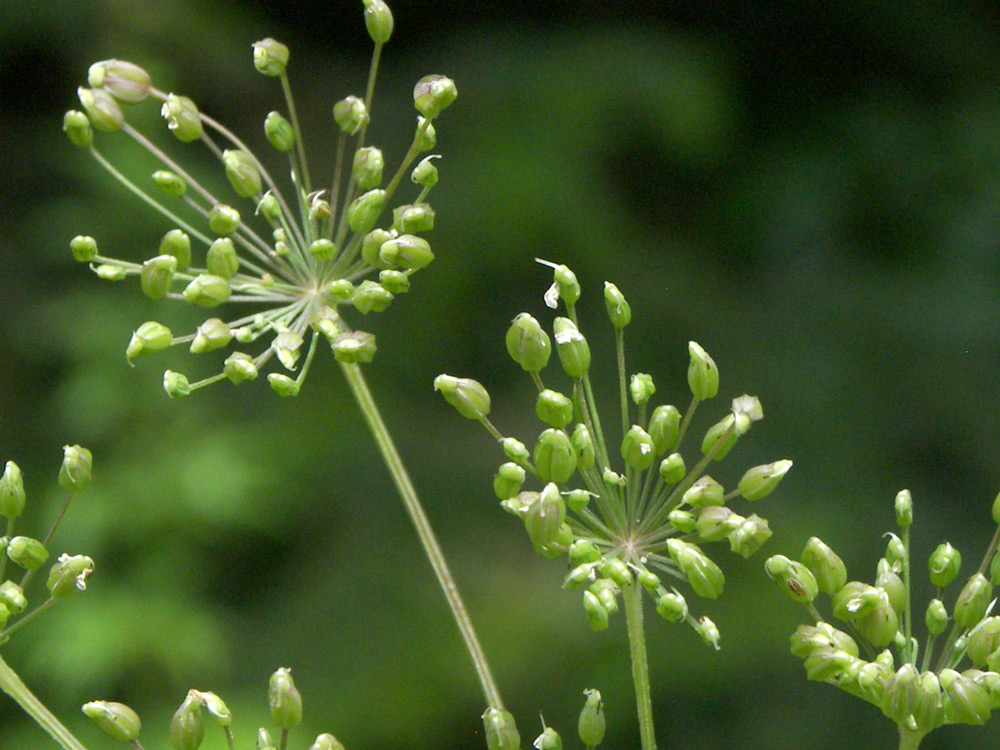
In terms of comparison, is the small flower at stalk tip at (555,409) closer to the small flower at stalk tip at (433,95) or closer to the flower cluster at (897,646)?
the flower cluster at (897,646)

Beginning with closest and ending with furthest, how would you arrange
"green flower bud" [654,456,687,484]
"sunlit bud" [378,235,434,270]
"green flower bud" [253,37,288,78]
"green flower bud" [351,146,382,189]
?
"green flower bud" [654,456,687,484] < "sunlit bud" [378,235,434,270] < "green flower bud" [351,146,382,189] < "green flower bud" [253,37,288,78]

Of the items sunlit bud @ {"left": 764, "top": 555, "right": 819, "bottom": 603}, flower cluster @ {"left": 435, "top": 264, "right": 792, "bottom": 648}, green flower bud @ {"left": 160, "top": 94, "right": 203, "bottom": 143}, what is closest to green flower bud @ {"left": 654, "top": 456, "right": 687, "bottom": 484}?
flower cluster @ {"left": 435, "top": 264, "right": 792, "bottom": 648}

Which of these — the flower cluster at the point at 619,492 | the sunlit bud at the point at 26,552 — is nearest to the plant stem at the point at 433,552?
the flower cluster at the point at 619,492

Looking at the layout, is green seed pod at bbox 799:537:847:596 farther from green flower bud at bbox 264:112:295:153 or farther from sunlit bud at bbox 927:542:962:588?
green flower bud at bbox 264:112:295:153

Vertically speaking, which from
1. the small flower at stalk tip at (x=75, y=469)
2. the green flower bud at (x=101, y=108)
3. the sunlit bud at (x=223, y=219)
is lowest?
the small flower at stalk tip at (x=75, y=469)

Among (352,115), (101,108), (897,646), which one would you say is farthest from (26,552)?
(897,646)
